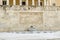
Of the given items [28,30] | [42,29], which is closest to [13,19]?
[28,30]

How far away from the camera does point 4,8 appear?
906 inches

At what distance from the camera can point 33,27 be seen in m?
23.5

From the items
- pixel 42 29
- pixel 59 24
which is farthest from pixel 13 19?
pixel 59 24

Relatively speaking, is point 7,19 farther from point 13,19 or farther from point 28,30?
point 28,30

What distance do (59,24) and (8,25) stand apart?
664 cm

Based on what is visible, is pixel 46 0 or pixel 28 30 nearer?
pixel 28 30

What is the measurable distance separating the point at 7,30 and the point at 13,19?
158 cm

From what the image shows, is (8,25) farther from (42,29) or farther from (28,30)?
(42,29)

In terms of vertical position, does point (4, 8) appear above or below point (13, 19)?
above

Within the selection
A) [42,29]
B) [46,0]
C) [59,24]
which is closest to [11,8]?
[42,29]

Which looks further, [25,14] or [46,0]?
[46,0]

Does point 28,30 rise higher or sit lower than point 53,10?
lower

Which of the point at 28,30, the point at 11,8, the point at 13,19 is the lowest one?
the point at 28,30

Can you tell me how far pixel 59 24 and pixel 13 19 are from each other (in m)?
6.04
